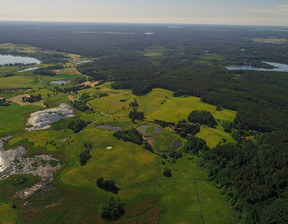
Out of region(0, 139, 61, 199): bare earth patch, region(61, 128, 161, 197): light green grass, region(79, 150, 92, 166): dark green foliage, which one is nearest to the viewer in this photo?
region(0, 139, 61, 199): bare earth patch

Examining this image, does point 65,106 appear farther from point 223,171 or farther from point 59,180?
point 223,171

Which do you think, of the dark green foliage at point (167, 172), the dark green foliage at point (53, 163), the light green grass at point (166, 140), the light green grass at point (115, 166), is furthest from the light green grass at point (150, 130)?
the dark green foliage at point (53, 163)

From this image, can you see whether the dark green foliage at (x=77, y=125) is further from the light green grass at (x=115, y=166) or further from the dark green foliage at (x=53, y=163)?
the dark green foliage at (x=53, y=163)

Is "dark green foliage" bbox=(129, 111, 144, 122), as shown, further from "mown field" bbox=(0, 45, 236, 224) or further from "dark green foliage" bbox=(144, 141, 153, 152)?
"dark green foliage" bbox=(144, 141, 153, 152)

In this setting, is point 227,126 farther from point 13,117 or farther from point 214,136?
point 13,117

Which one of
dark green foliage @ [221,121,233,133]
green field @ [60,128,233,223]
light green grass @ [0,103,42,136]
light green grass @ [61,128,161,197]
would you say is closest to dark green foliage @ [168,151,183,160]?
green field @ [60,128,233,223]

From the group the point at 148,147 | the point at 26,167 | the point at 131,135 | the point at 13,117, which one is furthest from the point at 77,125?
the point at 13,117
